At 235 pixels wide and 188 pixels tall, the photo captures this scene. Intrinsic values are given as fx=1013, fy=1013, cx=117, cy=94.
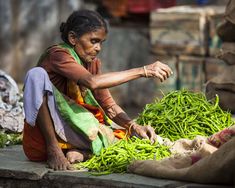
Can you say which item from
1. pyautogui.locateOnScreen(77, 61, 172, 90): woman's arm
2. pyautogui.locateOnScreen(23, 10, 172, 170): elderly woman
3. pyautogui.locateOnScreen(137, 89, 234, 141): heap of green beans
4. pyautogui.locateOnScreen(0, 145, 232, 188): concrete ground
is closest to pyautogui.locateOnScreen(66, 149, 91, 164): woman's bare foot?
pyautogui.locateOnScreen(23, 10, 172, 170): elderly woman

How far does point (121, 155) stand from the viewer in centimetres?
725

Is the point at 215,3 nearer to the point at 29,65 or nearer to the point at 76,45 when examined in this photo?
the point at 29,65

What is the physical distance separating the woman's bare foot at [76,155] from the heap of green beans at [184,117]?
694 millimetres

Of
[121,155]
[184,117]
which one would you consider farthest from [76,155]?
[184,117]

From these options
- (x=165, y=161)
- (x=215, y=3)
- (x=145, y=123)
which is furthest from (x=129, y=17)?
(x=165, y=161)

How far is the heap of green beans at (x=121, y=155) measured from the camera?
7.14 metres

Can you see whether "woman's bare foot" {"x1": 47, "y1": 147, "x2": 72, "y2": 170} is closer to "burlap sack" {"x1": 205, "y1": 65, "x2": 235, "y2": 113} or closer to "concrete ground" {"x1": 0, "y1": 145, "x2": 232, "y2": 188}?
"concrete ground" {"x1": 0, "y1": 145, "x2": 232, "y2": 188}

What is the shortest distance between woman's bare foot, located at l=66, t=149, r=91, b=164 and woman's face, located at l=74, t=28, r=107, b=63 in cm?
69

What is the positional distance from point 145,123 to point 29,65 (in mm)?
6875

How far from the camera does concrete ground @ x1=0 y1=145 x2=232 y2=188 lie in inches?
264

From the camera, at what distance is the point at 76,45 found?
754 centimetres

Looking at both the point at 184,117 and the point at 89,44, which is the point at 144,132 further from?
the point at 89,44

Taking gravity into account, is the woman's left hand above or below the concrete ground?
above

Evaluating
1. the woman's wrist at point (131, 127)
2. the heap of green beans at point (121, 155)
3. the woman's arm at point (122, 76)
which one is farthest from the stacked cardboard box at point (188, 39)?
the woman's arm at point (122, 76)
